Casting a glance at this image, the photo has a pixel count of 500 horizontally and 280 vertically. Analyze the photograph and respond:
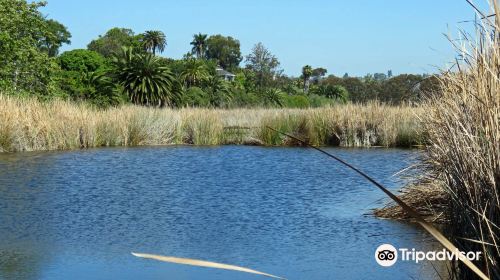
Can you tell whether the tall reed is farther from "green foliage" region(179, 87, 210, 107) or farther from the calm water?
"green foliage" region(179, 87, 210, 107)

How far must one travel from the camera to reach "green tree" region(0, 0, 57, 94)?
28234mm

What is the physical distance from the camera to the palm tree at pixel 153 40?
86.2 metres

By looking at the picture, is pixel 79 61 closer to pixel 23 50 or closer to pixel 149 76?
pixel 149 76

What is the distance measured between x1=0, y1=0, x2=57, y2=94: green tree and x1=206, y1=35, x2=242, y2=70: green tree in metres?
81.7

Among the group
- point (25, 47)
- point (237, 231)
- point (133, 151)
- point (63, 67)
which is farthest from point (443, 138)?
point (63, 67)

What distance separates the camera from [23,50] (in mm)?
28547

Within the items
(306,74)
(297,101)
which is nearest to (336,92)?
(297,101)

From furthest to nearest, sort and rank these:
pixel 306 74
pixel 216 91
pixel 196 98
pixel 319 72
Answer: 1. pixel 319 72
2. pixel 306 74
3. pixel 216 91
4. pixel 196 98

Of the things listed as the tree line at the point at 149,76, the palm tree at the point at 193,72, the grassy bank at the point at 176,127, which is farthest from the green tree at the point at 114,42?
the grassy bank at the point at 176,127

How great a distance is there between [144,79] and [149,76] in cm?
53

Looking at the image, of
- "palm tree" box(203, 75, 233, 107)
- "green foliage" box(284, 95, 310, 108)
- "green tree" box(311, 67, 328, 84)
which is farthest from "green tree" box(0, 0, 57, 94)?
"green tree" box(311, 67, 328, 84)

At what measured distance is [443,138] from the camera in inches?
204

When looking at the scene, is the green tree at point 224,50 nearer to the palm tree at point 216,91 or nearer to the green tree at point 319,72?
the green tree at point 319,72

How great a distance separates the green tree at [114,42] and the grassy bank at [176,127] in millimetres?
60725
